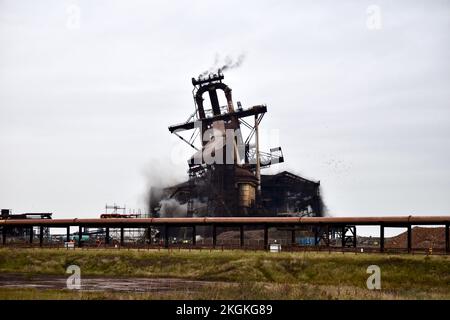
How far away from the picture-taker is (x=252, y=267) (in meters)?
46.6

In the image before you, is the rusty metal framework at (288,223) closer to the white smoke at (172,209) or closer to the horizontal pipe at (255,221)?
the horizontal pipe at (255,221)

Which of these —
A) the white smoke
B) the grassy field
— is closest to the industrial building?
the white smoke

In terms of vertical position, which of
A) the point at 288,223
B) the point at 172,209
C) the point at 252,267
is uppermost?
the point at 172,209

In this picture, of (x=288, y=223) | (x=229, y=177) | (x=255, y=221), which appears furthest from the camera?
(x=229, y=177)

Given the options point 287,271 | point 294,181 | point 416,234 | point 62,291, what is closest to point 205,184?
point 294,181

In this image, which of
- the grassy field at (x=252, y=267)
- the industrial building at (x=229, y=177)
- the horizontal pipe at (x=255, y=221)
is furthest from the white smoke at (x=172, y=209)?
the grassy field at (x=252, y=267)

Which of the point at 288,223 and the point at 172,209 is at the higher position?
the point at 172,209

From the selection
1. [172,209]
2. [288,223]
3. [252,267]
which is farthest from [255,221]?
[172,209]

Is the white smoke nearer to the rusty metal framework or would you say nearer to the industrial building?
the industrial building

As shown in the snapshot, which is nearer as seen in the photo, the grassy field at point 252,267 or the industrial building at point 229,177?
the grassy field at point 252,267

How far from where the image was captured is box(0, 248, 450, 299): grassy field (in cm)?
4091

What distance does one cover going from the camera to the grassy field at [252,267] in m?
40.9

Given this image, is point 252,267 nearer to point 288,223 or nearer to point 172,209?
point 288,223
